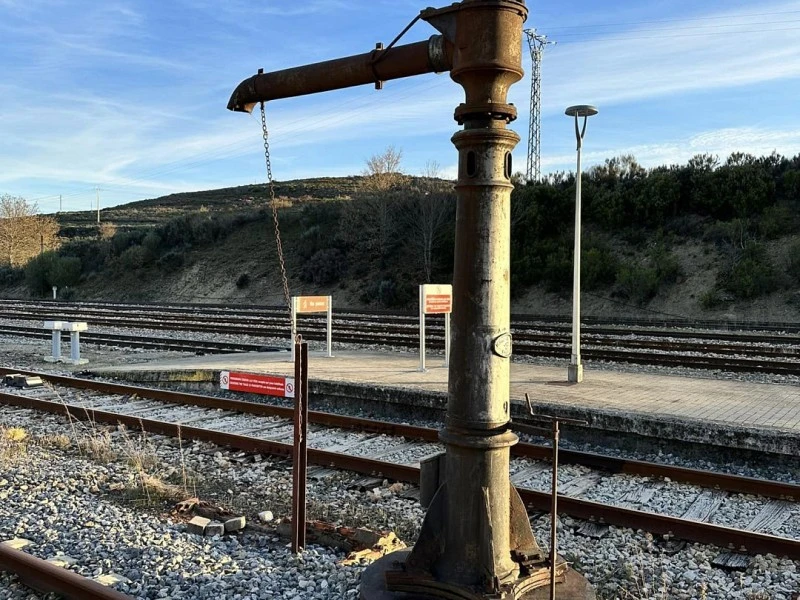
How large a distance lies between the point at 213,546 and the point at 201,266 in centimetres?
4460

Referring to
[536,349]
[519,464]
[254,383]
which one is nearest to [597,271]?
[536,349]

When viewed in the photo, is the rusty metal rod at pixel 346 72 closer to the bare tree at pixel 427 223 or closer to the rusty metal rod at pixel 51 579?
the rusty metal rod at pixel 51 579

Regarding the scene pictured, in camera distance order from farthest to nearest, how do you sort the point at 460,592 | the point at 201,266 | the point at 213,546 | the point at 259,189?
the point at 259,189 < the point at 201,266 < the point at 213,546 < the point at 460,592

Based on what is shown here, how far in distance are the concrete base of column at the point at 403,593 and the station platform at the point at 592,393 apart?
5.00 meters

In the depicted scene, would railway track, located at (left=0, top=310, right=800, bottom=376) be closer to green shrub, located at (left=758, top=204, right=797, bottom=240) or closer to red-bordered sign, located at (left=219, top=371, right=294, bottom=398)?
red-bordered sign, located at (left=219, top=371, right=294, bottom=398)

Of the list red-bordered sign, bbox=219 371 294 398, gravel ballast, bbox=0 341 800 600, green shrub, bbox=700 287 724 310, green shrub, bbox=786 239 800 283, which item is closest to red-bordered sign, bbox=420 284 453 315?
gravel ballast, bbox=0 341 800 600

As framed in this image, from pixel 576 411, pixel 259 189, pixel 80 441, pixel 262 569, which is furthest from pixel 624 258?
pixel 259 189

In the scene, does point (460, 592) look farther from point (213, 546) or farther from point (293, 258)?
point (293, 258)

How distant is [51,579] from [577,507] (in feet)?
13.5

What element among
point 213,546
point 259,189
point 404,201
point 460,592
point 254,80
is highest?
point 259,189

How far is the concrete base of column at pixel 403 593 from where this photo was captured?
3703 mm

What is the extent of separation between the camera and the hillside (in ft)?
92.3

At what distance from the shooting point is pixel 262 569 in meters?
4.80

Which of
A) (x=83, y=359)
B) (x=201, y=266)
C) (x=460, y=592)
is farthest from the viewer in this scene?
(x=201, y=266)
